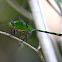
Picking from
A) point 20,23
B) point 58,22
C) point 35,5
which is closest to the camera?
point 20,23

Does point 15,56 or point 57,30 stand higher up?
point 57,30

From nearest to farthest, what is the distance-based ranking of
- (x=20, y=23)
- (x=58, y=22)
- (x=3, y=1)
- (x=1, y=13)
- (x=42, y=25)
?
(x=20, y=23)
(x=42, y=25)
(x=3, y=1)
(x=1, y=13)
(x=58, y=22)

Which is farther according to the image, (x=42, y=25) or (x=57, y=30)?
(x=57, y=30)

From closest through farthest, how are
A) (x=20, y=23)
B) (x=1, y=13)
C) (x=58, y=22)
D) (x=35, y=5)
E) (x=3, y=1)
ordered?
1. (x=20, y=23)
2. (x=35, y=5)
3. (x=3, y=1)
4. (x=1, y=13)
5. (x=58, y=22)

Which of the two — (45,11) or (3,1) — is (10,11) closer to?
(3,1)

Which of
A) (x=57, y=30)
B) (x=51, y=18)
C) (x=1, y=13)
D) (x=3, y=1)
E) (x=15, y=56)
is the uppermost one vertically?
(x=3, y=1)

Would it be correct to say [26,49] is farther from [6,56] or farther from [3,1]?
[3,1]

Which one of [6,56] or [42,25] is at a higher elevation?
[42,25]

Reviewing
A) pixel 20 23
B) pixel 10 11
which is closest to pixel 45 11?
pixel 10 11

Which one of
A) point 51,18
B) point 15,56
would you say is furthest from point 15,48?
point 51,18
